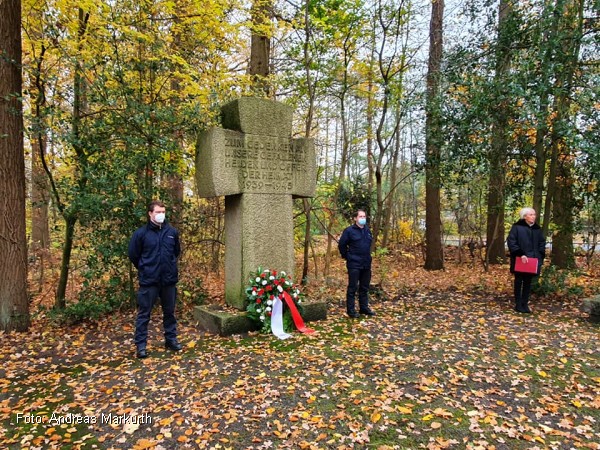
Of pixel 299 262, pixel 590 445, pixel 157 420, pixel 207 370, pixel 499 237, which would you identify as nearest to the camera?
pixel 590 445

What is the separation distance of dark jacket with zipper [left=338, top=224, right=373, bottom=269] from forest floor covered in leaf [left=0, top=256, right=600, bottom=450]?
894mm

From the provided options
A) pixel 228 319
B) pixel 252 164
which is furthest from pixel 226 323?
pixel 252 164

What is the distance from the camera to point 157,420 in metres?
3.39

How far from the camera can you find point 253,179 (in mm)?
5930

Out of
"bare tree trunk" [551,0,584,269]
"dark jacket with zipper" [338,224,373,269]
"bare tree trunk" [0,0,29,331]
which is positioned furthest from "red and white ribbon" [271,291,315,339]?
"bare tree trunk" [551,0,584,269]

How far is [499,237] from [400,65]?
6355 millimetres

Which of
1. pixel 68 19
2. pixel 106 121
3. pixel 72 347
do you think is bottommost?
pixel 72 347

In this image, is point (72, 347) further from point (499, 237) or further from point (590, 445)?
point (499, 237)

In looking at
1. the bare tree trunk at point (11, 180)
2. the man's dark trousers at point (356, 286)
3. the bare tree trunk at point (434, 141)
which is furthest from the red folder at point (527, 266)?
the bare tree trunk at point (11, 180)

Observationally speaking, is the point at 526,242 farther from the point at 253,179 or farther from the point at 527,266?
the point at 253,179

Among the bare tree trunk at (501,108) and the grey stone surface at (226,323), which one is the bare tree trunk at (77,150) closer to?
the grey stone surface at (226,323)

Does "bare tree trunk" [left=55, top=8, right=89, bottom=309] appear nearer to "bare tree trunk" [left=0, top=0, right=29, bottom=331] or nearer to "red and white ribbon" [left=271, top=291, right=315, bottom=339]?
"bare tree trunk" [left=0, top=0, right=29, bottom=331]

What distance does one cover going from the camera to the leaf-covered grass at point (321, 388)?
10.3 feet

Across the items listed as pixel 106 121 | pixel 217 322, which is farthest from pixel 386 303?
pixel 106 121
